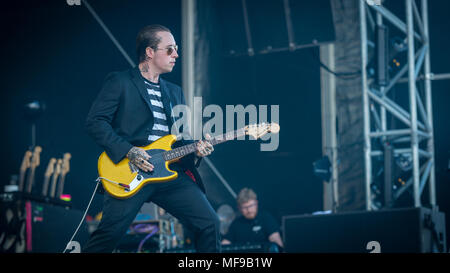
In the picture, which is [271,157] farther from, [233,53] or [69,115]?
[69,115]

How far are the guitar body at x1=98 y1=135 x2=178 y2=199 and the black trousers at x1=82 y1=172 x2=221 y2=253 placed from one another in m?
0.04

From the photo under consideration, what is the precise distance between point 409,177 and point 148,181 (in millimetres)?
3416

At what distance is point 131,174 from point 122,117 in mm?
381

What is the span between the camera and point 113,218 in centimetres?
337

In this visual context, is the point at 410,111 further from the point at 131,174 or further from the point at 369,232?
the point at 131,174

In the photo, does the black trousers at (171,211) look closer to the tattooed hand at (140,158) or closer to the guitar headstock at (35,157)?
the tattooed hand at (140,158)

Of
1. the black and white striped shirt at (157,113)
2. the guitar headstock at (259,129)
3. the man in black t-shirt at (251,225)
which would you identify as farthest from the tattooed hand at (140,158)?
the man in black t-shirt at (251,225)

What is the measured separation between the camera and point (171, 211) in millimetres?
3584

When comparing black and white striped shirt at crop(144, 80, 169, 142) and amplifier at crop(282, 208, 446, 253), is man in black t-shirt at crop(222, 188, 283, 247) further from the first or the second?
black and white striped shirt at crop(144, 80, 169, 142)

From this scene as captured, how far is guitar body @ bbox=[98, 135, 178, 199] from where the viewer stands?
3.47m

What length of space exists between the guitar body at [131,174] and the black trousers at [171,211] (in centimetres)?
4

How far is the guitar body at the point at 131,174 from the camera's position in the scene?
347 centimetres

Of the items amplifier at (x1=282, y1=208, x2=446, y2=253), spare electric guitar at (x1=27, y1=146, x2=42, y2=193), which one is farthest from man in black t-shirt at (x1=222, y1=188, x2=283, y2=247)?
spare electric guitar at (x1=27, y1=146, x2=42, y2=193)
